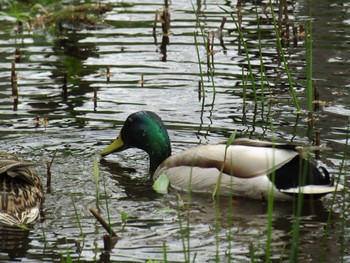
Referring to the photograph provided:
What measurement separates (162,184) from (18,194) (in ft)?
3.87

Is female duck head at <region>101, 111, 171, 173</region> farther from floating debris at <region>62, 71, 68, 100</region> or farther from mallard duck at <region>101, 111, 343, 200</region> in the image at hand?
floating debris at <region>62, 71, 68, 100</region>

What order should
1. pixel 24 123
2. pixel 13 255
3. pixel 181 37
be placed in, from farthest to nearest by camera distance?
pixel 181 37, pixel 24 123, pixel 13 255

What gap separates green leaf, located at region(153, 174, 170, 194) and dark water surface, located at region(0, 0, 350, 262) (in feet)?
0.25

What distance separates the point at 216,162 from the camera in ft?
26.3

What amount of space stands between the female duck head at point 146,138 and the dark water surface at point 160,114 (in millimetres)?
164

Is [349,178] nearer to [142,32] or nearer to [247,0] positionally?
[142,32]

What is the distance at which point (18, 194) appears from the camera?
7461 mm

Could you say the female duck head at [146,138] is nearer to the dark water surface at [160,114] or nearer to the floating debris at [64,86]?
the dark water surface at [160,114]

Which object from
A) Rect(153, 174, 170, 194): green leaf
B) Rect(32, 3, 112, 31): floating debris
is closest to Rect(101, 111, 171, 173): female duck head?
Rect(153, 174, 170, 194): green leaf

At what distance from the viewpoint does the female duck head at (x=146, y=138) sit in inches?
347

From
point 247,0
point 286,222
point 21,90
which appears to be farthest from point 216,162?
point 247,0

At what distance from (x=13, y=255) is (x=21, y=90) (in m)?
4.32

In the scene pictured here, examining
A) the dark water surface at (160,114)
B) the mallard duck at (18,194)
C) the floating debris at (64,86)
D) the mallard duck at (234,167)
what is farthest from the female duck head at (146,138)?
the floating debris at (64,86)

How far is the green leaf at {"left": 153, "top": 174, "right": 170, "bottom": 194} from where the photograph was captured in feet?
26.5
